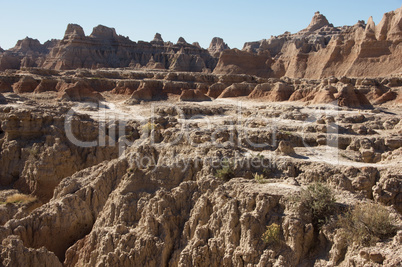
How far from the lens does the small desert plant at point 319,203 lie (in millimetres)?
8828

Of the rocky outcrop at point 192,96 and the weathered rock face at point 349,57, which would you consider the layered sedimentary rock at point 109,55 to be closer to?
the weathered rock face at point 349,57

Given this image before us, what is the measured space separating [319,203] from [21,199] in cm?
1424

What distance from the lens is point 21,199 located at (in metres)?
17.9

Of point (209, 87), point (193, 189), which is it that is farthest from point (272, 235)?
point (209, 87)

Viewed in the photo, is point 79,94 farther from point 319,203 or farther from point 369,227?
point 369,227

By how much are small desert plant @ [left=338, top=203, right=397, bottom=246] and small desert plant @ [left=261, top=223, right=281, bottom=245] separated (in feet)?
4.53

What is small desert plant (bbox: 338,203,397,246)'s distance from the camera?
299 inches

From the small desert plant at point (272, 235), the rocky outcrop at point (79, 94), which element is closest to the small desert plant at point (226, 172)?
the small desert plant at point (272, 235)

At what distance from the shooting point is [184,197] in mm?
10664

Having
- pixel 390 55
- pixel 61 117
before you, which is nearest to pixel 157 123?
pixel 61 117

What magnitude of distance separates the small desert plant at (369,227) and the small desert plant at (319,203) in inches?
31.8

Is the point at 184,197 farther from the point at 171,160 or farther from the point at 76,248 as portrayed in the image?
the point at 76,248

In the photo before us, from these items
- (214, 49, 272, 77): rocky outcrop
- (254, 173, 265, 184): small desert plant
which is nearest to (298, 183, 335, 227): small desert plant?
(254, 173, 265, 184): small desert plant

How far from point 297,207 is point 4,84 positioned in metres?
43.1
